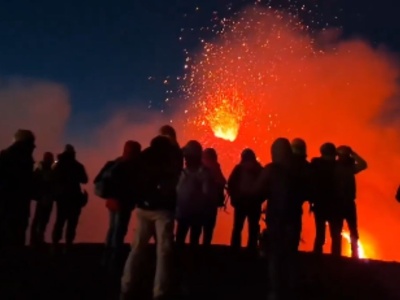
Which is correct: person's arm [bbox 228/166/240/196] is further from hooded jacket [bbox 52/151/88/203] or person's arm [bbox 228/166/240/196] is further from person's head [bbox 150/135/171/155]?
person's head [bbox 150/135/171/155]

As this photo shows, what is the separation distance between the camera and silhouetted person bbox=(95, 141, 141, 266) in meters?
8.07

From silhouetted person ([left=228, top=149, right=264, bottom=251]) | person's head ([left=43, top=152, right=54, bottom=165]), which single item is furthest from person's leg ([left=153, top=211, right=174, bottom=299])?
person's head ([left=43, top=152, right=54, bottom=165])

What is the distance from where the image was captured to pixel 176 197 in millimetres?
7602

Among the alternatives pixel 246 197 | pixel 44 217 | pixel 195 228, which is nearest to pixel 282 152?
pixel 195 228

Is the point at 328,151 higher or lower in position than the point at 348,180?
higher

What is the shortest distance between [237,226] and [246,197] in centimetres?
80

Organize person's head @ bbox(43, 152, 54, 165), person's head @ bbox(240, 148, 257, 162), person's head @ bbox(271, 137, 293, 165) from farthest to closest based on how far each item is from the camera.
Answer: person's head @ bbox(43, 152, 54, 165)
person's head @ bbox(240, 148, 257, 162)
person's head @ bbox(271, 137, 293, 165)

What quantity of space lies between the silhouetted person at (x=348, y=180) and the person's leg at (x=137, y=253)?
16.4 feet

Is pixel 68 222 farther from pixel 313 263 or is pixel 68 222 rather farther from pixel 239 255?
pixel 313 263

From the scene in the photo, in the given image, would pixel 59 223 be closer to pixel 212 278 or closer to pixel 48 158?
pixel 48 158

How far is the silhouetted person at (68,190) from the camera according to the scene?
1124 cm

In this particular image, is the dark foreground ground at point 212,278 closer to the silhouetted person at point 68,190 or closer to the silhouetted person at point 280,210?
the silhouetted person at point 68,190

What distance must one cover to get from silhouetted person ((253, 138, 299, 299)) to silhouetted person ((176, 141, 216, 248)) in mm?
1045

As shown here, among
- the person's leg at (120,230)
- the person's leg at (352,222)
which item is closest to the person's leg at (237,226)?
the person's leg at (352,222)
